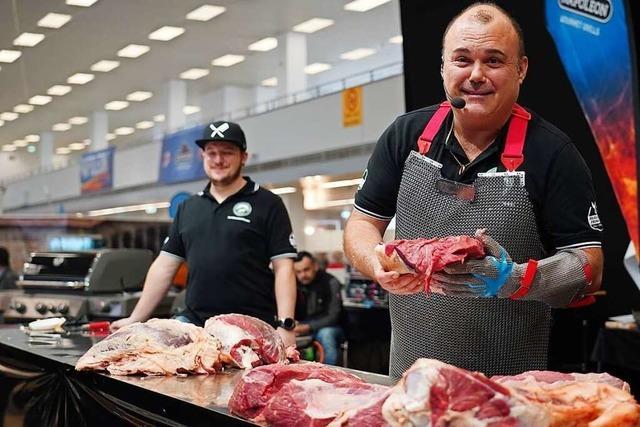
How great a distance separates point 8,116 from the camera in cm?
1043

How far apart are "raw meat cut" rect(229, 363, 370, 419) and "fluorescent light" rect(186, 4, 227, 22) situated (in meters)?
8.48

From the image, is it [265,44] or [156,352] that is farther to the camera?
[265,44]

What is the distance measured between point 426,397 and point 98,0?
8.19 meters

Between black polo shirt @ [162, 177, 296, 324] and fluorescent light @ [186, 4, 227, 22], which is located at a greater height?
fluorescent light @ [186, 4, 227, 22]

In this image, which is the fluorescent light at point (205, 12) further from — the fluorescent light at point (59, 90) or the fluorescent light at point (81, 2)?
the fluorescent light at point (59, 90)

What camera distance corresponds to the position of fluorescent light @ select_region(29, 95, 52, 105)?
1076cm

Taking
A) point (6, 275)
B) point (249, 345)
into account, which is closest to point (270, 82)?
point (6, 275)

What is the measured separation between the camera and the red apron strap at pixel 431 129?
8.75ft

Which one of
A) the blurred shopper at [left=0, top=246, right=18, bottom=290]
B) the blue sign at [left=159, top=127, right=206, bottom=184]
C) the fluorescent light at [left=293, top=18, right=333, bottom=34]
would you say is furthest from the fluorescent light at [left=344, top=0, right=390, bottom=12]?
the blurred shopper at [left=0, top=246, right=18, bottom=290]

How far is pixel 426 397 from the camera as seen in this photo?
168cm

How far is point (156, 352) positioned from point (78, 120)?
1183 centimetres

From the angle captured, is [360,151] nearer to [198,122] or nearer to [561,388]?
[198,122]

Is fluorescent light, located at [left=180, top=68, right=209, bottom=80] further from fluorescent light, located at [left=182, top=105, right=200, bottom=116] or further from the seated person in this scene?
the seated person

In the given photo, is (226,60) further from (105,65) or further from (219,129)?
(219,129)
